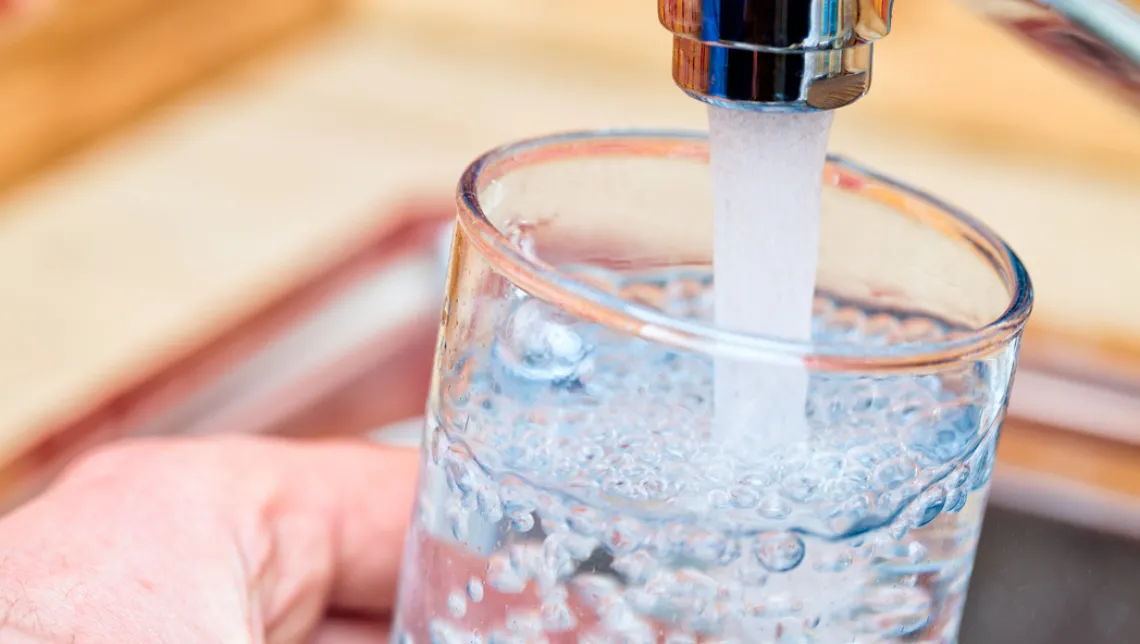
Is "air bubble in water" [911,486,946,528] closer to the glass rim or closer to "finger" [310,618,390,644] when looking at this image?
the glass rim

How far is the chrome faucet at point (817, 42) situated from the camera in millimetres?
242

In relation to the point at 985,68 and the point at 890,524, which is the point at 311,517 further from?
the point at 985,68

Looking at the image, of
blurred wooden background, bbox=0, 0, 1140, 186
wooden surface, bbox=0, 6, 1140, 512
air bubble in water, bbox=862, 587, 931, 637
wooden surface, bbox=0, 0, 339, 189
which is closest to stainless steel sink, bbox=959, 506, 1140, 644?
wooden surface, bbox=0, 6, 1140, 512

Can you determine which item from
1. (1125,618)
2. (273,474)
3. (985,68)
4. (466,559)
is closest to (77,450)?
(273,474)

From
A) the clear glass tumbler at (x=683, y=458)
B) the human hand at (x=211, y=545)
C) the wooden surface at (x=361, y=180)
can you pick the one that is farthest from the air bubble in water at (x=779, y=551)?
the wooden surface at (x=361, y=180)

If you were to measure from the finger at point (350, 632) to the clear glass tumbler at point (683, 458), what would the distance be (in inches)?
4.9

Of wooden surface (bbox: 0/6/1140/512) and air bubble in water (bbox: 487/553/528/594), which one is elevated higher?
air bubble in water (bbox: 487/553/528/594)

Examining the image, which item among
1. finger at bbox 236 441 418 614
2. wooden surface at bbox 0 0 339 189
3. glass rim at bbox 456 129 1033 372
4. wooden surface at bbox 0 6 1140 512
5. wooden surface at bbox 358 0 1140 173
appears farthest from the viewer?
wooden surface at bbox 358 0 1140 173

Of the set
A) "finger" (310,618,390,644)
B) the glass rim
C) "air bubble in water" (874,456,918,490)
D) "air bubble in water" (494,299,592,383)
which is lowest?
"finger" (310,618,390,644)

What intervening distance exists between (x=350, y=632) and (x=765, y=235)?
0.80 ft

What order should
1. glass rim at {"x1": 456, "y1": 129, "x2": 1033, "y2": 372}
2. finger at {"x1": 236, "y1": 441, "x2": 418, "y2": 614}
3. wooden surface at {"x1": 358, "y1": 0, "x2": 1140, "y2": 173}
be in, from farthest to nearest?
wooden surface at {"x1": 358, "y1": 0, "x2": 1140, "y2": 173}, finger at {"x1": 236, "y1": 441, "x2": 418, "y2": 614}, glass rim at {"x1": 456, "y1": 129, "x2": 1033, "y2": 372}

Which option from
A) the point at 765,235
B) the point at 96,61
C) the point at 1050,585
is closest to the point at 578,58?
the point at 96,61

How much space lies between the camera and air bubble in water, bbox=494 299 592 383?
0.87 ft

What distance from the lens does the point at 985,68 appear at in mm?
875
